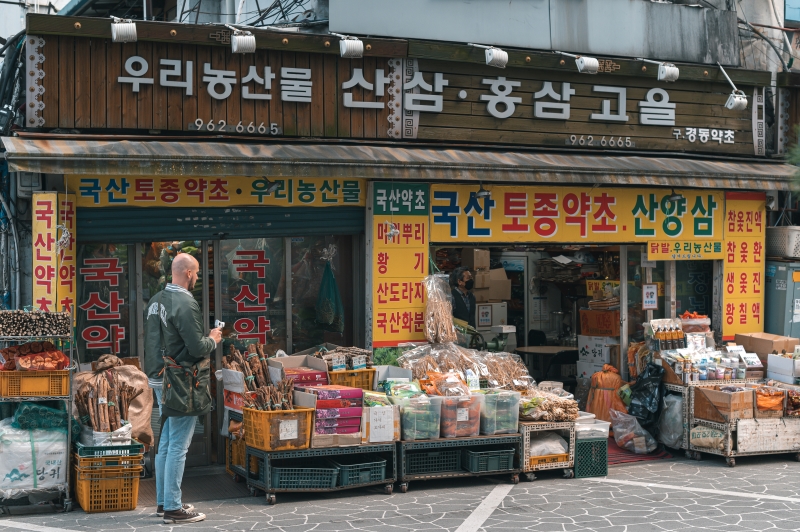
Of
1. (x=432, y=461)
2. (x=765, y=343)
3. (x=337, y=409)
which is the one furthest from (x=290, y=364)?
(x=765, y=343)

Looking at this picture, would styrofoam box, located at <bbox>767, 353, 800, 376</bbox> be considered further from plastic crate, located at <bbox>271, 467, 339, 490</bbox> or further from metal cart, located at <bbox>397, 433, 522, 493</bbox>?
plastic crate, located at <bbox>271, 467, 339, 490</bbox>

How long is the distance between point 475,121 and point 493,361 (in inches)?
128

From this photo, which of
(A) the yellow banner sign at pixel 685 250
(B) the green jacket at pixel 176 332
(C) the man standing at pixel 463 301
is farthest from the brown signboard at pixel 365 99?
(B) the green jacket at pixel 176 332

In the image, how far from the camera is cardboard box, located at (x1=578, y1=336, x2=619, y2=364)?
14.2m

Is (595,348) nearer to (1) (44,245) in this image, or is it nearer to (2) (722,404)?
(2) (722,404)

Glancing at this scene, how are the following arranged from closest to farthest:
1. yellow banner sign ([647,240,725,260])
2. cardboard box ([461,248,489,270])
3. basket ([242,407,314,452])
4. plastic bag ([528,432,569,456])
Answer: basket ([242,407,314,452])
plastic bag ([528,432,569,456])
yellow banner sign ([647,240,725,260])
cardboard box ([461,248,489,270])

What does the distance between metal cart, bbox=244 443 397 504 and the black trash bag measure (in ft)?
13.5

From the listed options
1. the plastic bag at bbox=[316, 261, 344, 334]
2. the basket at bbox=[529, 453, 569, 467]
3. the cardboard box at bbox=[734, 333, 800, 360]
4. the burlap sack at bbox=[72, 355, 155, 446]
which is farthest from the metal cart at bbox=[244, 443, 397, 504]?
the cardboard box at bbox=[734, 333, 800, 360]

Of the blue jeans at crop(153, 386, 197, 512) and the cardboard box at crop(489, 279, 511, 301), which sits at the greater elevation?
the cardboard box at crop(489, 279, 511, 301)

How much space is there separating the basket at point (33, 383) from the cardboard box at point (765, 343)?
9.61m

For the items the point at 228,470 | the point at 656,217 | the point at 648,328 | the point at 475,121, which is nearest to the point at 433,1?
the point at 475,121

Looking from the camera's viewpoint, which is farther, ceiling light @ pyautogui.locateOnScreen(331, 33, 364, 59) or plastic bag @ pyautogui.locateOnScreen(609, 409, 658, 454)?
plastic bag @ pyautogui.locateOnScreen(609, 409, 658, 454)

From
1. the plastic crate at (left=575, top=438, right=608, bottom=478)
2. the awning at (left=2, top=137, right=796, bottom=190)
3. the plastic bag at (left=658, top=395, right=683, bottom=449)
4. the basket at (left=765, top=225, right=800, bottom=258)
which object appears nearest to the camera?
the awning at (left=2, top=137, right=796, bottom=190)

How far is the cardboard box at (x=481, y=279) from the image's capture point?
16484 millimetres
